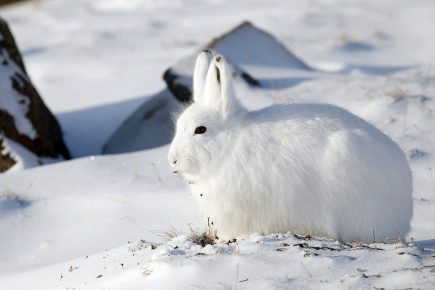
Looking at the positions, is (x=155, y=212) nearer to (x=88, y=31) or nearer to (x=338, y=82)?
(x=338, y=82)

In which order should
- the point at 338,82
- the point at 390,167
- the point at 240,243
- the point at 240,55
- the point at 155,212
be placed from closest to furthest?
1. the point at 240,243
2. the point at 390,167
3. the point at 155,212
4. the point at 338,82
5. the point at 240,55

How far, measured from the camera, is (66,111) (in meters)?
9.01

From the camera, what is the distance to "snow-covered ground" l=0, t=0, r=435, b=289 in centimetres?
330

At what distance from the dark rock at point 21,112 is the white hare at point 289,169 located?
3.38 metres

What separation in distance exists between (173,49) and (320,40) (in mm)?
2195

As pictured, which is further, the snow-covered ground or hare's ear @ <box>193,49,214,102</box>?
hare's ear @ <box>193,49,214,102</box>

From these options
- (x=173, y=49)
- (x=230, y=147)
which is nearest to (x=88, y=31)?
(x=173, y=49)

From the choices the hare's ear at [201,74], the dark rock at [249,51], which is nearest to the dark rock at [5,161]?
the dark rock at [249,51]

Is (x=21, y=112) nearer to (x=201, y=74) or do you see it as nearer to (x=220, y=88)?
(x=201, y=74)

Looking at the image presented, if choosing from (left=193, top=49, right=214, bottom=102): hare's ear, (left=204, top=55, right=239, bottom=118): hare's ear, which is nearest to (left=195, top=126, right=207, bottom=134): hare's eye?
(left=204, top=55, right=239, bottom=118): hare's ear

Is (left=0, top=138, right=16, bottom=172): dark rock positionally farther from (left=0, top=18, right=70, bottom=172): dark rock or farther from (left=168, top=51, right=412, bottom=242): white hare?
(left=168, top=51, right=412, bottom=242): white hare

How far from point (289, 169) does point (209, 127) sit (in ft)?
1.59

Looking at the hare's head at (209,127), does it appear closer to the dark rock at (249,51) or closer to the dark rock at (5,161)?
the dark rock at (5,161)

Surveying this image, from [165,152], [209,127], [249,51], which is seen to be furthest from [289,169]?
[249,51]
